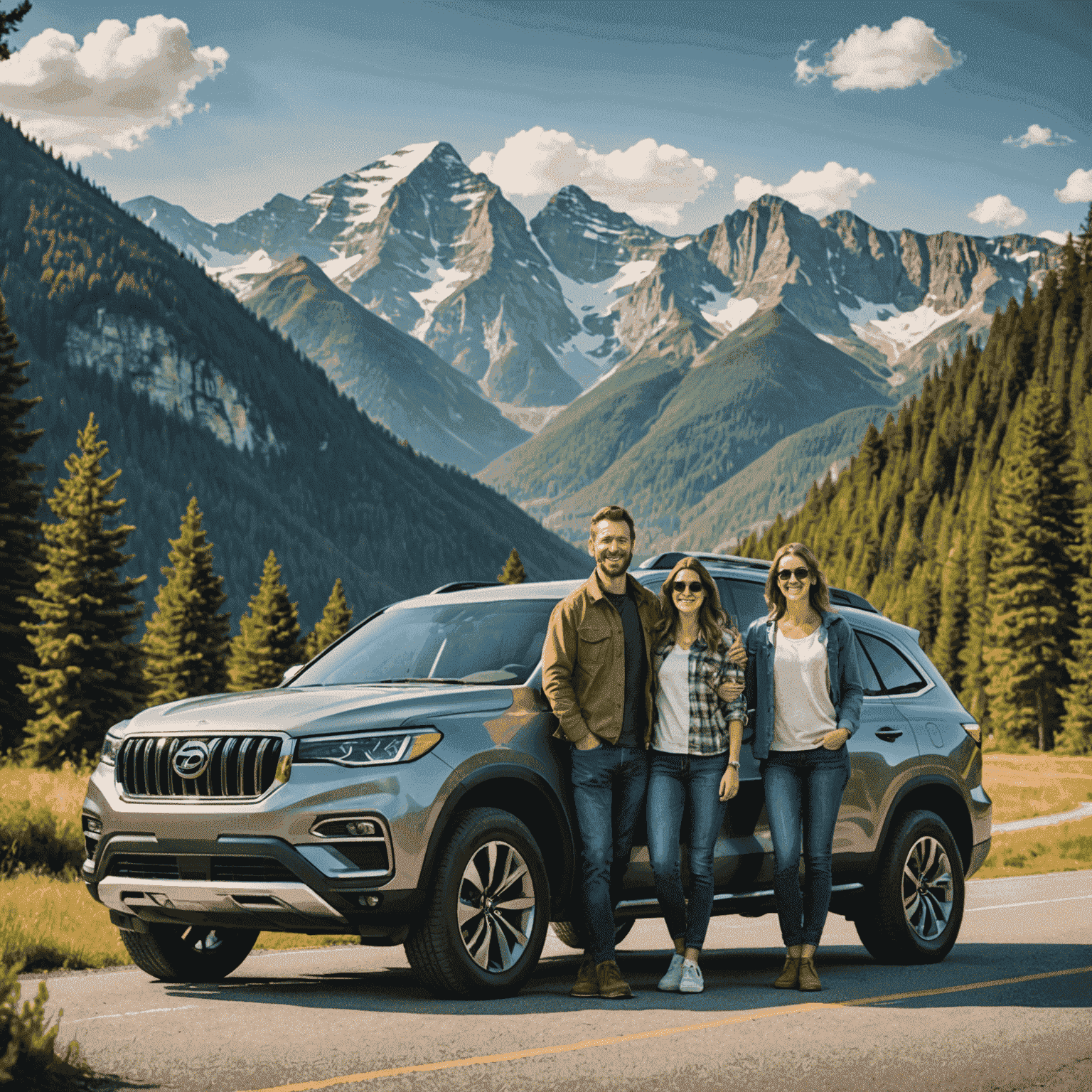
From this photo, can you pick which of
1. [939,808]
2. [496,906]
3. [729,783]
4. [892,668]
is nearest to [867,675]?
[892,668]

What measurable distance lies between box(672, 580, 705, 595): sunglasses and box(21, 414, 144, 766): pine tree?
115ft

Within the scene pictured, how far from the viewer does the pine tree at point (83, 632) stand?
40.7 meters

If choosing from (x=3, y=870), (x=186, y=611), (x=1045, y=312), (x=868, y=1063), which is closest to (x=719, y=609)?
(x=868, y=1063)

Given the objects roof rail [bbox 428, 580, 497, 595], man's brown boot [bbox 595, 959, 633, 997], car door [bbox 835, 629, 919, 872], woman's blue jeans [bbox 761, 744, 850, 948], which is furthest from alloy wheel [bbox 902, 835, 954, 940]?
roof rail [bbox 428, 580, 497, 595]

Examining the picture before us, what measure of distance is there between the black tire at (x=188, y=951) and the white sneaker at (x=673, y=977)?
219 cm

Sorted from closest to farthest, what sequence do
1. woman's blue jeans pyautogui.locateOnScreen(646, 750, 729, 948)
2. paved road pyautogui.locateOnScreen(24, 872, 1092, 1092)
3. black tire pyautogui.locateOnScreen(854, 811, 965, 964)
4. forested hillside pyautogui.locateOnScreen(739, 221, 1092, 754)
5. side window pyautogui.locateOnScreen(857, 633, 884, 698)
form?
paved road pyautogui.locateOnScreen(24, 872, 1092, 1092), woman's blue jeans pyautogui.locateOnScreen(646, 750, 729, 948), black tire pyautogui.locateOnScreen(854, 811, 965, 964), side window pyautogui.locateOnScreen(857, 633, 884, 698), forested hillside pyautogui.locateOnScreen(739, 221, 1092, 754)

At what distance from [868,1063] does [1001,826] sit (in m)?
21.9

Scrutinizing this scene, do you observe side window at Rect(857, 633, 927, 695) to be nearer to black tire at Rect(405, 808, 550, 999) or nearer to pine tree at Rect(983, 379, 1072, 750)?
black tire at Rect(405, 808, 550, 999)

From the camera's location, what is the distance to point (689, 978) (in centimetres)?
767

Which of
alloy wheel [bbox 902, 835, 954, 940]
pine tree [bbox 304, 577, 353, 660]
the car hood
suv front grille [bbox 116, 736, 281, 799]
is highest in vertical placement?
pine tree [bbox 304, 577, 353, 660]

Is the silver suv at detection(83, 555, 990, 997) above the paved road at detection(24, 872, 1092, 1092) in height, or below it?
above

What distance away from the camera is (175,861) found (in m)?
6.79

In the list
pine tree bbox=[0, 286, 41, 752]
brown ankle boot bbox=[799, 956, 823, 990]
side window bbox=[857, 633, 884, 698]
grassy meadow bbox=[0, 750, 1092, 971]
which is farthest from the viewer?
pine tree bbox=[0, 286, 41, 752]

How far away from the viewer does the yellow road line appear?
542cm
